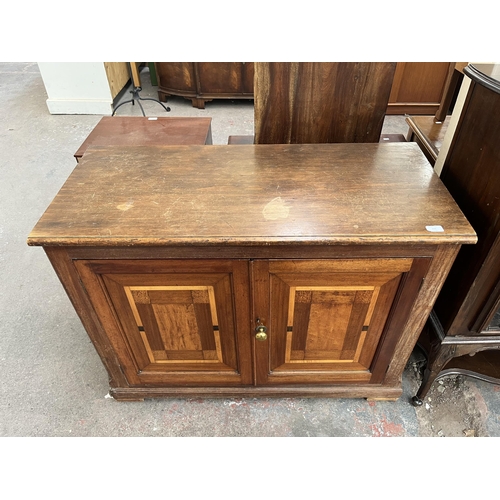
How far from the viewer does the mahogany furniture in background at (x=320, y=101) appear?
120 centimetres

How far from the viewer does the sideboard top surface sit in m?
0.90

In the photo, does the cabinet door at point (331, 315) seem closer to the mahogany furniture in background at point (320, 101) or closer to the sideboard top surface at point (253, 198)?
→ the sideboard top surface at point (253, 198)

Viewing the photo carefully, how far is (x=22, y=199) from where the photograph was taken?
7.97ft

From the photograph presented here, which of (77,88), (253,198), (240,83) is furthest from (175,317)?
(77,88)

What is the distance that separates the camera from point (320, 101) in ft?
4.14

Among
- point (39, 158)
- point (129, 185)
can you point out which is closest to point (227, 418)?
point (129, 185)

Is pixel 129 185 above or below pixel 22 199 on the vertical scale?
above

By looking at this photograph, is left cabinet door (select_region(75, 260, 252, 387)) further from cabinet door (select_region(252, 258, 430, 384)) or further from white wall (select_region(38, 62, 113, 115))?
white wall (select_region(38, 62, 113, 115))

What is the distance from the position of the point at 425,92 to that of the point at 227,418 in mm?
3002

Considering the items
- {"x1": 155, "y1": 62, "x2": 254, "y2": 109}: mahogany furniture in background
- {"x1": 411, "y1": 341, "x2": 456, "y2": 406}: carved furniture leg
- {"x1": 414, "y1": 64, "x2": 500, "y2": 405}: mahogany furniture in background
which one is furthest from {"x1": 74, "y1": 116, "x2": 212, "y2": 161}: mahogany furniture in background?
{"x1": 155, "y1": 62, "x2": 254, "y2": 109}: mahogany furniture in background

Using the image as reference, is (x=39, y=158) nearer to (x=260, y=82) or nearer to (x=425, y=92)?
(x=260, y=82)

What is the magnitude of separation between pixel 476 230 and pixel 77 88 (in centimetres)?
341

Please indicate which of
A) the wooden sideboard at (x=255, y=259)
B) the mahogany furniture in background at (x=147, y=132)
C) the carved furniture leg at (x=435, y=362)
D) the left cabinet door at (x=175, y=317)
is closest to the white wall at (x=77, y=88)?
the mahogany furniture in background at (x=147, y=132)

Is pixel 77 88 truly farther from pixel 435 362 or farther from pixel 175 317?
pixel 435 362
